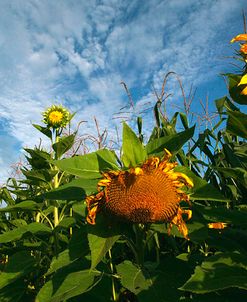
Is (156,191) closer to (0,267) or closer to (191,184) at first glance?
(191,184)

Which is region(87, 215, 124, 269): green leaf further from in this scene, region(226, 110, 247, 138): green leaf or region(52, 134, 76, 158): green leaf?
region(52, 134, 76, 158): green leaf

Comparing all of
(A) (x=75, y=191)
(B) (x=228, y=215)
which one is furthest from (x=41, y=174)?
(B) (x=228, y=215)

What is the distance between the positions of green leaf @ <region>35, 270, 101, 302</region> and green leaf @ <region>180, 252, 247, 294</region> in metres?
0.40

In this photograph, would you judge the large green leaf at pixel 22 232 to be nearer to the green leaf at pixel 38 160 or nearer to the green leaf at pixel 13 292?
the green leaf at pixel 13 292

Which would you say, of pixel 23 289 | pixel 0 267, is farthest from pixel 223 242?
pixel 0 267

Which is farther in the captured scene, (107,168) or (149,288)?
(107,168)

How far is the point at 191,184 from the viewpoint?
134 cm

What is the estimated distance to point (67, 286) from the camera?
132 centimetres

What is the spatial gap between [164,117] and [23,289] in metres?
1.62

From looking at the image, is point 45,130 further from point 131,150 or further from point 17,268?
point 131,150

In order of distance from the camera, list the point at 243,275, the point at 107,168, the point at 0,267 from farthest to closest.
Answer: the point at 0,267 < the point at 107,168 < the point at 243,275

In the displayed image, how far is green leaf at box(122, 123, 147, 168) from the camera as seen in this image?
4.55 feet

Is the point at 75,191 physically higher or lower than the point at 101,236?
higher

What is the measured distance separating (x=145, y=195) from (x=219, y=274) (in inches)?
14.1
